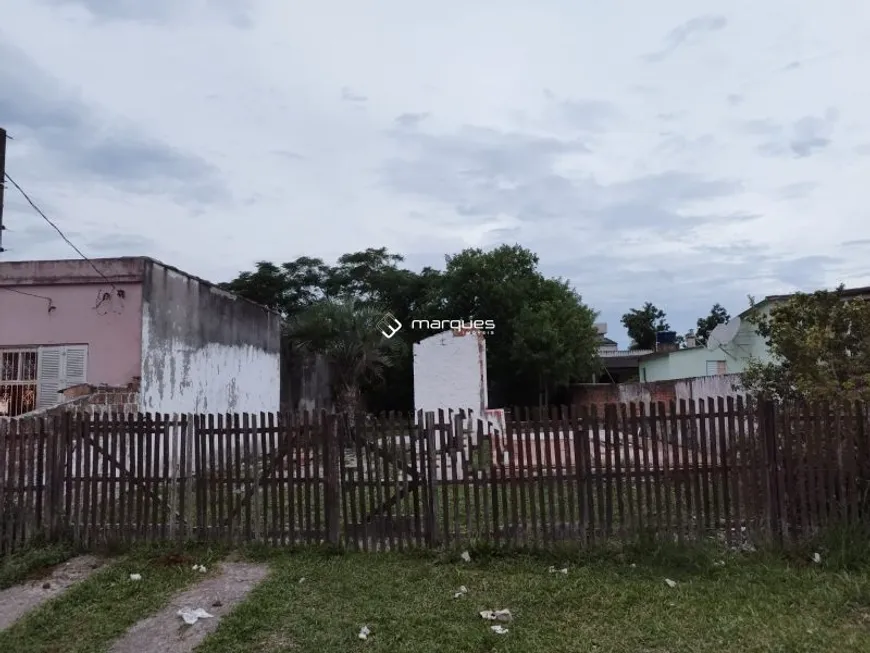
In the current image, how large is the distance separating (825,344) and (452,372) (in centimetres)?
669

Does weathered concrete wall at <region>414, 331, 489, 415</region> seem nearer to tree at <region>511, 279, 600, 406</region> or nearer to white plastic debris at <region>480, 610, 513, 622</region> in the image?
white plastic debris at <region>480, 610, 513, 622</region>

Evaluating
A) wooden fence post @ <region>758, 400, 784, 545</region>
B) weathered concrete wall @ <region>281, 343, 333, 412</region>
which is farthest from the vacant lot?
weathered concrete wall @ <region>281, 343, 333, 412</region>

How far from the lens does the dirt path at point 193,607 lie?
4695mm

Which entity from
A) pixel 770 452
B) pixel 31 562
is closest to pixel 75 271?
pixel 31 562

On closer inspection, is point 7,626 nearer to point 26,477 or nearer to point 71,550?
point 71,550

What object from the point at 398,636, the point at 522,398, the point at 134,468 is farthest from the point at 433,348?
the point at 522,398

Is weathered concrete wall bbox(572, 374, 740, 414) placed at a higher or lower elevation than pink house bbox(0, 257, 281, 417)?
lower

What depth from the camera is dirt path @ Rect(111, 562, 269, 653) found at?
4.70 m

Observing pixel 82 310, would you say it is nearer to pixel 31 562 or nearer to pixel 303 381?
pixel 31 562

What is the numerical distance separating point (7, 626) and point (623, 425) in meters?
5.48

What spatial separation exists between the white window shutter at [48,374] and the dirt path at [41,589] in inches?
216

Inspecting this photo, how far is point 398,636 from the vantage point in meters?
4.56

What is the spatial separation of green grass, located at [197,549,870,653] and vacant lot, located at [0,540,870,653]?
0.04ft

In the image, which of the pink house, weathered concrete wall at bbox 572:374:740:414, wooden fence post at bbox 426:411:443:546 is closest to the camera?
wooden fence post at bbox 426:411:443:546
